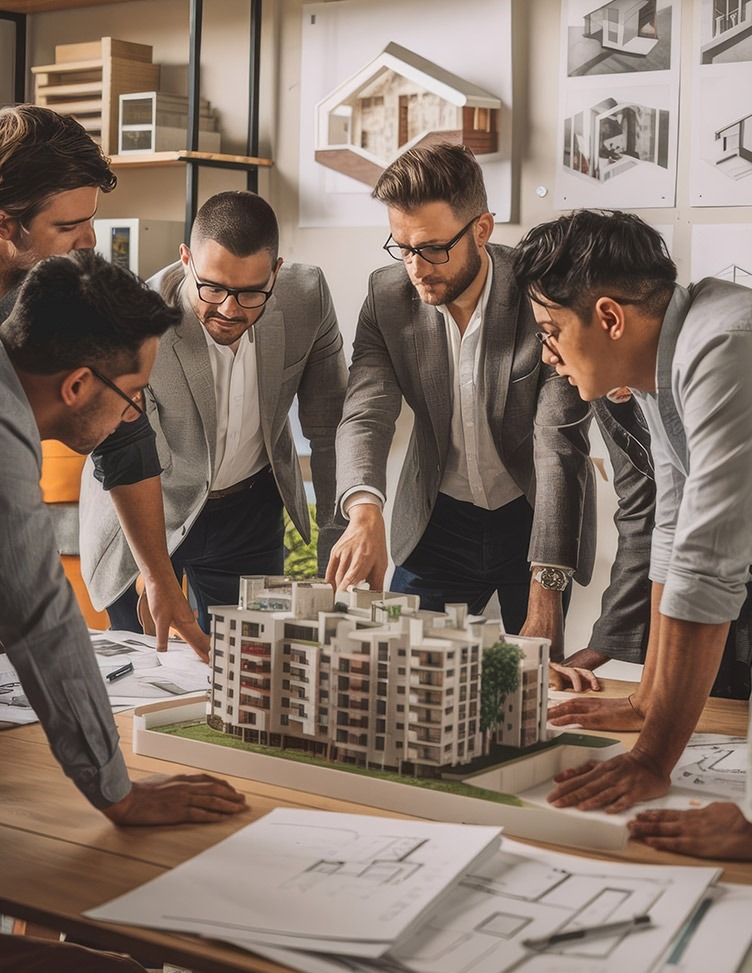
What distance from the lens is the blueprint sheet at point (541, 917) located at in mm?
1072

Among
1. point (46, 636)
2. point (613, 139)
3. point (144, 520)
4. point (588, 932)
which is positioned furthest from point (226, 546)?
point (588, 932)

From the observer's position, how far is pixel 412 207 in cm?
236

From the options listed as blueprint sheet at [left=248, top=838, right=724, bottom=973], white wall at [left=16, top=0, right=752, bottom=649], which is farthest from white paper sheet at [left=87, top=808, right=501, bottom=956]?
white wall at [left=16, top=0, right=752, bottom=649]

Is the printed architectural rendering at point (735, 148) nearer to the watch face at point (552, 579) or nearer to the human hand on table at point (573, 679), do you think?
the watch face at point (552, 579)

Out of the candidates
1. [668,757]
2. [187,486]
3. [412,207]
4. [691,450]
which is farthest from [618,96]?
[668,757]

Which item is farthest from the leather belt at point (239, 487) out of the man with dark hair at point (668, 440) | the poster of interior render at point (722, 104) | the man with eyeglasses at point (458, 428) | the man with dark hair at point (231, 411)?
the poster of interior render at point (722, 104)

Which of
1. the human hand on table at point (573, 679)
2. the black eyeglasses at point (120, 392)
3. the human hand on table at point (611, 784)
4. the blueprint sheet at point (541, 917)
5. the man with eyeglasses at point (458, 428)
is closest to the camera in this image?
the blueprint sheet at point (541, 917)

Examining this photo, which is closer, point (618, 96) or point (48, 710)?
point (48, 710)

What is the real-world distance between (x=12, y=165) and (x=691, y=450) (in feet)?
4.41

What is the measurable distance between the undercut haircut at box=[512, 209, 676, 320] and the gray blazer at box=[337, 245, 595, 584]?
63 cm

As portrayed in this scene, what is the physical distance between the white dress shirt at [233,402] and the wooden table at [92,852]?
109 centimetres

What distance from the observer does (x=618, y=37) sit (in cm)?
336

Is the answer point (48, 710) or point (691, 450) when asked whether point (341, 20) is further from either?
point (48, 710)

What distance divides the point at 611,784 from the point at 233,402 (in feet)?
4.77
